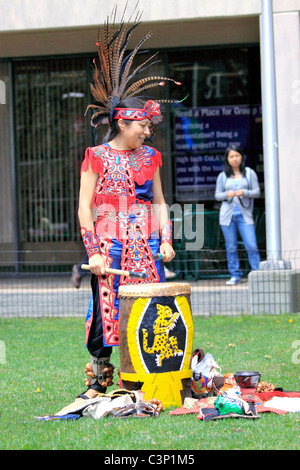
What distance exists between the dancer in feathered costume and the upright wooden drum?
0.23 metres

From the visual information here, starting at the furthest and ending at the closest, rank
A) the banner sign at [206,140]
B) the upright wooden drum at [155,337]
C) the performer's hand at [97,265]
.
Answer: the banner sign at [206,140] → the performer's hand at [97,265] → the upright wooden drum at [155,337]

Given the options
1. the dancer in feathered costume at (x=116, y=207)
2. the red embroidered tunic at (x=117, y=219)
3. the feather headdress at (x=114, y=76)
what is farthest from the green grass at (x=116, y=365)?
the feather headdress at (x=114, y=76)

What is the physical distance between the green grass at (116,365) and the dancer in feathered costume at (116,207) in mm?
650

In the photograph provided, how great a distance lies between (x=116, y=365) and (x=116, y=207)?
6.92ft

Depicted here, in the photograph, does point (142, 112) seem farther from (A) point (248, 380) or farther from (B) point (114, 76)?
(A) point (248, 380)

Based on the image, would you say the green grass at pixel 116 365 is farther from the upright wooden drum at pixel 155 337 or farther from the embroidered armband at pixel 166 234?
the embroidered armband at pixel 166 234

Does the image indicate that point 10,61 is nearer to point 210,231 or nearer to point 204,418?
point 210,231

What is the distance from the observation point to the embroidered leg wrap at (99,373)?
19.5 feet

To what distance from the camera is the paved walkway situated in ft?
34.8

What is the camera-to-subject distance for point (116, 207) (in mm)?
5832

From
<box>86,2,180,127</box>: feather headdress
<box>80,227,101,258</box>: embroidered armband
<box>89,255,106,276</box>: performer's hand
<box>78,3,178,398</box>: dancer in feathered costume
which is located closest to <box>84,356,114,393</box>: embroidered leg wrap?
<box>78,3,178,398</box>: dancer in feathered costume

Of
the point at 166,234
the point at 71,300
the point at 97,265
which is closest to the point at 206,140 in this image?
the point at 71,300

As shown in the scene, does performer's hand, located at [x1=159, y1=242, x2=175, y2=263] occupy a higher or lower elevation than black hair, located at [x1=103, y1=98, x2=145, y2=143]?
lower

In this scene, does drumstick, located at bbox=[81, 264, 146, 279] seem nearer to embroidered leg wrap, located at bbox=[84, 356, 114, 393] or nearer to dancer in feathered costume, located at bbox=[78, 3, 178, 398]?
dancer in feathered costume, located at bbox=[78, 3, 178, 398]
